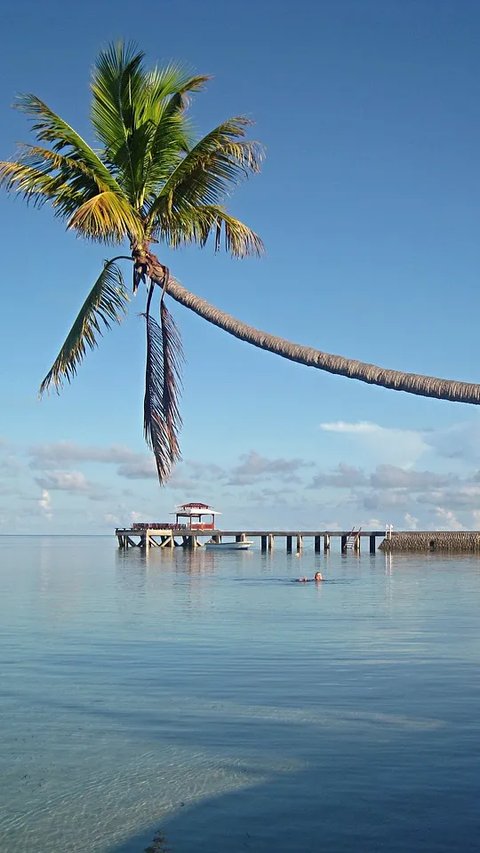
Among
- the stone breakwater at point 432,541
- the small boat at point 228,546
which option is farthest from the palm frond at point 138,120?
Result: the small boat at point 228,546

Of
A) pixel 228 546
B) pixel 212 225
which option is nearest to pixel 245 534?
pixel 228 546

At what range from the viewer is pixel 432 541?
72000 millimetres

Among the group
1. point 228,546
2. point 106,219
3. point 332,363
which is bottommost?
point 228,546

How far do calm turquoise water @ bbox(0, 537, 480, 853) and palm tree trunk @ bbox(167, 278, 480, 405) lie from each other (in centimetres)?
400

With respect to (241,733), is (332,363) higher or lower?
higher

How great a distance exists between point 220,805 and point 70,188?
8.74 metres

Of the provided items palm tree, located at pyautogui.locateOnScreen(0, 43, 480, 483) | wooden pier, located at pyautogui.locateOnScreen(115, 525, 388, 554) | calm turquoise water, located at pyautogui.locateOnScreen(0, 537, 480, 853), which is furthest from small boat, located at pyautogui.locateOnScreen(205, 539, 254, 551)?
palm tree, located at pyautogui.locateOnScreen(0, 43, 480, 483)

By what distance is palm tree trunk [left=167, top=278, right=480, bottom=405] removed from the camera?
7.93 metres

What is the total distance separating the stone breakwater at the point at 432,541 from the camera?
70.9 meters

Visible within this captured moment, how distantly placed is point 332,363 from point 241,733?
5.47 meters

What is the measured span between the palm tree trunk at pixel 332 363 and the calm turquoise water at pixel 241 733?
13.1 ft

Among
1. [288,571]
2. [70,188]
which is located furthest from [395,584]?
[70,188]

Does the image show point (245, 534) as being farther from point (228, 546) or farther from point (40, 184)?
point (40, 184)

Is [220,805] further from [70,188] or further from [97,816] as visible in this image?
[70,188]
